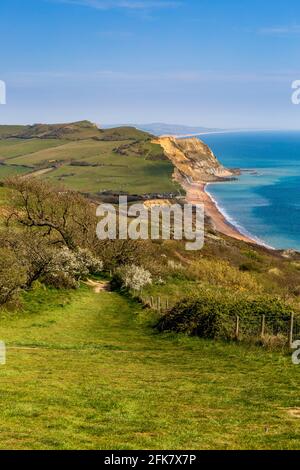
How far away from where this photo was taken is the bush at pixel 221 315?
27328 millimetres

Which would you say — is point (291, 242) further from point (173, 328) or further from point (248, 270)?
point (173, 328)

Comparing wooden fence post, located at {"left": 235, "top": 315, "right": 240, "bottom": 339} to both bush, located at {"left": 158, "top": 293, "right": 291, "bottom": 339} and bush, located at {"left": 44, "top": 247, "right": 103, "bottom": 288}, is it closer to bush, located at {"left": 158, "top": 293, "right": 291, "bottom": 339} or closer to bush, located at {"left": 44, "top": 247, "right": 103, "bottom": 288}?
bush, located at {"left": 158, "top": 293, "right": 291, "bottom": 339}

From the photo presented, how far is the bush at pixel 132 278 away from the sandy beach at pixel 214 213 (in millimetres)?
65553

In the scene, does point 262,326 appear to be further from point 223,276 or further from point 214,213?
point 214,213

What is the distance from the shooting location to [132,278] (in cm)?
4594

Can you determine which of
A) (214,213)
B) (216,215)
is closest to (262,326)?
(216,215)

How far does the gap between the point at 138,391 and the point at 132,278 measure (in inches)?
1111

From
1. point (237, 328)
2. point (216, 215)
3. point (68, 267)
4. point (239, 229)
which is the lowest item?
point (239, 229)

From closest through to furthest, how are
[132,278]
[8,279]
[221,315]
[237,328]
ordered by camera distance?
[237,328], [221,315], [8,279], [132,278]

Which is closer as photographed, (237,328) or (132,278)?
(237,328)

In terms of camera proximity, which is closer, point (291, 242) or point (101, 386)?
point (101, 386)
